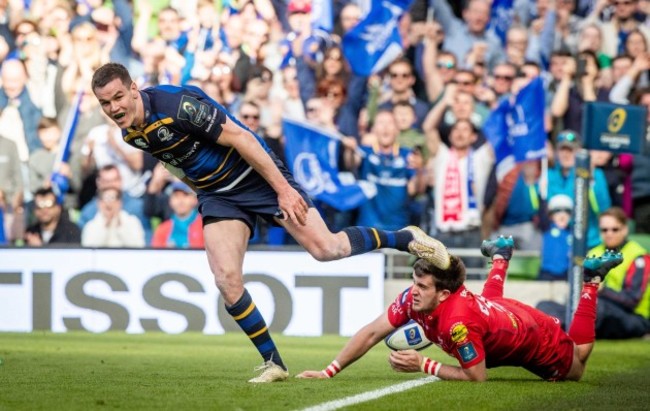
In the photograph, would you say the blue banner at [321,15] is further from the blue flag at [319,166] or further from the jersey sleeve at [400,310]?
the jersey sleeve at [400,310]

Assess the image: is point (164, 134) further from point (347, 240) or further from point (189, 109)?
point (347, 240)

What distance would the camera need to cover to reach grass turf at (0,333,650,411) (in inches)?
277

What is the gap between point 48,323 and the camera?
13.8 metres

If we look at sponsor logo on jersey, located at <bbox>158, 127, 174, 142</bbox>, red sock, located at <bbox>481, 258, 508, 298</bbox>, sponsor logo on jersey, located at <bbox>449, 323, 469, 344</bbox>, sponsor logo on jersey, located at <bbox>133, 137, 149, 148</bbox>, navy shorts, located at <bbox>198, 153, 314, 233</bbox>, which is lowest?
sponsor logo on jersey, located at <bbox>449, 323, 469, 344</bbox>

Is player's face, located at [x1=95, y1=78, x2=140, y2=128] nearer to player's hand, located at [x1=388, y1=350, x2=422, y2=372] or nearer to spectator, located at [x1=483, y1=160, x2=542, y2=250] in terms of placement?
player's hand, located at [x1=388, y1=350, x2=422, y2=372]

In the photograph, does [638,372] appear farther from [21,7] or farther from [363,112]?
[21,7]

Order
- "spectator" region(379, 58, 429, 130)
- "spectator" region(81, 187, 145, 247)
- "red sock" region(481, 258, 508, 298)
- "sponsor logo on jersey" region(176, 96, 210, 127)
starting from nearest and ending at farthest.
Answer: "sponsor logo on jersey" region(176, 96, 210, 127) < "red sock" region(481, 258, 508, 298) < "spectator" region(81, 187, 145, 247) < "spectator" region(379, 58, 429, 130)

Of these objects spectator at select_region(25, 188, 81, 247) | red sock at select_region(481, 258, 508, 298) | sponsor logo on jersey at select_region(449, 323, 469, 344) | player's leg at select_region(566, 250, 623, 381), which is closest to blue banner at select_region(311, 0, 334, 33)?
spectator at select_region(25, 188, 81, 247)

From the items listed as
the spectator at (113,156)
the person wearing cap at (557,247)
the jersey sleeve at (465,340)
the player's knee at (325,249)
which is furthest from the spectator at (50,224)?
the jersey sleeve at (465,340)

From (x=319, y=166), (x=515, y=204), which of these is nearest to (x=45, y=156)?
(x=319, y=166)

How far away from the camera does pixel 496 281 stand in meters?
8.91

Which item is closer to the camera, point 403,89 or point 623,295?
point 623,295

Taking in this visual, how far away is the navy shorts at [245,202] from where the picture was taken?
27.8 ft

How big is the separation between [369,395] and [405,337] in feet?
4.00
